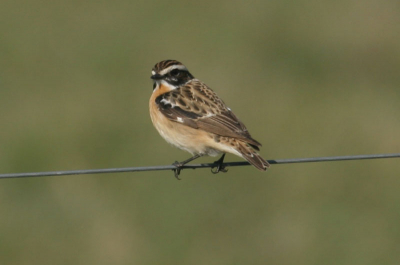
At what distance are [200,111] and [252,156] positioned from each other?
3.73 ft

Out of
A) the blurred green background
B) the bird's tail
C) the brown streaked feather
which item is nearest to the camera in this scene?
the bird's tail

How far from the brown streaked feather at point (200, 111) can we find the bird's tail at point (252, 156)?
0.10 meters

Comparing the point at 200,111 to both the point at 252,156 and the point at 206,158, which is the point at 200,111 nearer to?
the point at 252,156

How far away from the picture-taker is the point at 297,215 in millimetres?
15047

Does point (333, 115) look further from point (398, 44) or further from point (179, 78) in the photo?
point (179, 78)

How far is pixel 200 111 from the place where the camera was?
12.0m

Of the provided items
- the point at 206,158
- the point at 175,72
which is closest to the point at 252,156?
the point at 175,72

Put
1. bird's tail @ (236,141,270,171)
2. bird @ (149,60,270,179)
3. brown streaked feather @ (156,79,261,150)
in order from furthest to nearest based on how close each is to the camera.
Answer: brown streaked feather @ (156,79,261,150) < bird @ (149,60,270,179) < bird's tail @ (236,141,270,171)

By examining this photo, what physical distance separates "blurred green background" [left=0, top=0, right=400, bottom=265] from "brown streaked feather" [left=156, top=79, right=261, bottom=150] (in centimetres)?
284

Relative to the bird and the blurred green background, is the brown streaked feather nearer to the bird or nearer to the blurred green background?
the bird

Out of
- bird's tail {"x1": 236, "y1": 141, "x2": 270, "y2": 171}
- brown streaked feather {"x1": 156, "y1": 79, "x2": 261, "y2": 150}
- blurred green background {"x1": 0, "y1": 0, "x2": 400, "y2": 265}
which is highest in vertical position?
brown streaked feather {"x1": 156, "y1": 79, "x2": 261, "y2": 150}

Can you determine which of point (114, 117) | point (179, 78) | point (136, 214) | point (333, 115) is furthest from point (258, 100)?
point (179, 78)

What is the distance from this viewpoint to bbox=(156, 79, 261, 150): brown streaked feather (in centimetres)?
1159

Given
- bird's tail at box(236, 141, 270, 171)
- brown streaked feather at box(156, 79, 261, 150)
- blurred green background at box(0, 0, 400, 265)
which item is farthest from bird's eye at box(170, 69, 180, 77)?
blurred green background at box(0, 0, 400, 265)
